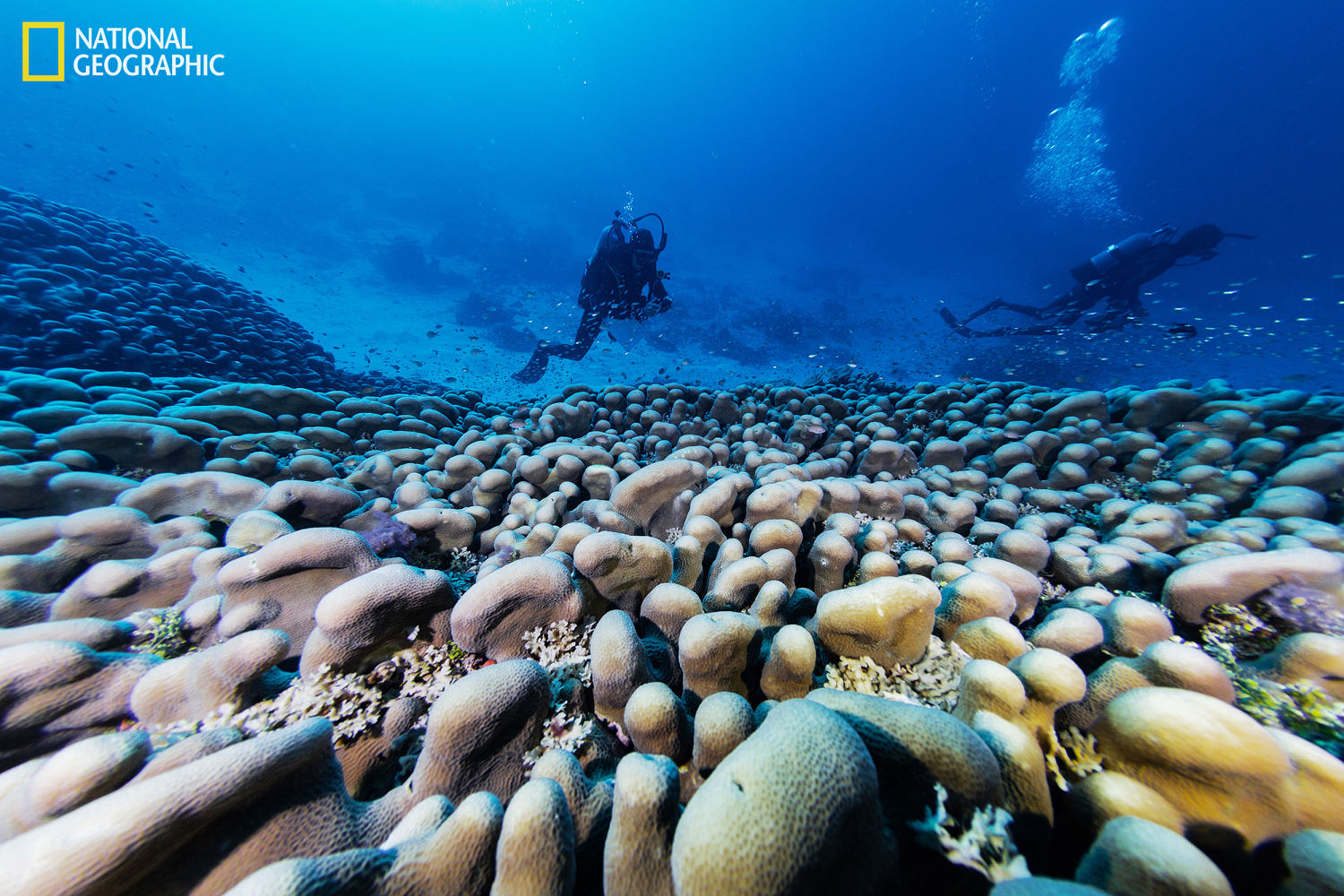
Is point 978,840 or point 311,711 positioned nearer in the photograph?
point 978,840

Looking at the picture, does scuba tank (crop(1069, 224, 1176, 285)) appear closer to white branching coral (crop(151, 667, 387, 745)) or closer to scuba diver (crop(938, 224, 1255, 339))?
scuba diver (crop(938, 224, 1255, 339))

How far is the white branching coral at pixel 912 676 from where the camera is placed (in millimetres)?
1856

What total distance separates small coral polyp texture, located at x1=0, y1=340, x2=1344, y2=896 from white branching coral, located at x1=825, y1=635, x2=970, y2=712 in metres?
0.01

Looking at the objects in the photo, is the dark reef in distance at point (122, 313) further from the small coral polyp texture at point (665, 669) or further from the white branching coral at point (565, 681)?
the white branching coral at point (565, 681)

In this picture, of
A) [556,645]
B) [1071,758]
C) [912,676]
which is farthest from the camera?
[556,645]

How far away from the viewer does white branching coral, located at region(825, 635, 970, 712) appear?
6.09ft

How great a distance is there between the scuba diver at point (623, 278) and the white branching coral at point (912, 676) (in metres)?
10.2

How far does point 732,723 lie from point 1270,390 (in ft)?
24.0

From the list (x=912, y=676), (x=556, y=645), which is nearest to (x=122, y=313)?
(x=556, y=645)

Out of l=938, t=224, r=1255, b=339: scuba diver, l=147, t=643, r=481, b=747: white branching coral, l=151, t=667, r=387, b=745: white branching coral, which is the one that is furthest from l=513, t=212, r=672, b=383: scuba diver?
l=938, t=224, r=1255, b=339: scuba diver

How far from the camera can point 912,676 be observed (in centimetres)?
190

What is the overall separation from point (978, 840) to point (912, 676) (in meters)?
0.83

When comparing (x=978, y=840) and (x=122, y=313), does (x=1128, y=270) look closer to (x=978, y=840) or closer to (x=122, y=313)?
(x=978, y=840)

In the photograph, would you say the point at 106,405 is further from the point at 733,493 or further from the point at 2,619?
the point at 733,493
